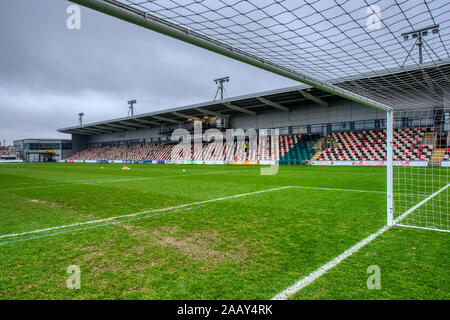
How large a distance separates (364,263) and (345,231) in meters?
1.23

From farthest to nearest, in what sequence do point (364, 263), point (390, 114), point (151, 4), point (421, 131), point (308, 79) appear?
point (421, 131) → point (308, 79) → point (390, 114) → point (151, 4) → point (364, 263)

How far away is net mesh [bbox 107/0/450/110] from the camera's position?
4.04 m

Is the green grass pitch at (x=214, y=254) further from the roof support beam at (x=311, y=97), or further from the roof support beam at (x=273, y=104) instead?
the roof support beam at (x=273, y=104)

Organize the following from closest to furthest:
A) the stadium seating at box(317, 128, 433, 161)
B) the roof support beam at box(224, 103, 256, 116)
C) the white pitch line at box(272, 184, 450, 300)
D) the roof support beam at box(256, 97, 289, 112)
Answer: the white pitch line at box(272, 184, 450, 300) < the stadium seating at box(317, 128, 433, 161) < the roof support beam at box(256, 97, 289, 112) < the roof support beam at box(224, 103, 256, 116)

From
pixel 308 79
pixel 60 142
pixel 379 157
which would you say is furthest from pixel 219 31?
pixel 60 142

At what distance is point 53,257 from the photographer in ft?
10.2

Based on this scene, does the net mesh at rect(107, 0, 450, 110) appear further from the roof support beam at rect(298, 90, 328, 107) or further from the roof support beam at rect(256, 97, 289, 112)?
the roof support beam at rect(256, 97, 289, 112)

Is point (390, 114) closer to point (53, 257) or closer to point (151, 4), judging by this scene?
point (151, 4)

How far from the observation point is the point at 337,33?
4793 mm

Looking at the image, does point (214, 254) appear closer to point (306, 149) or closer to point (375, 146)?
point (375, 146)

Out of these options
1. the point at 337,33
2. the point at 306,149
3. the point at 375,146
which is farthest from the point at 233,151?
the point at 337,33

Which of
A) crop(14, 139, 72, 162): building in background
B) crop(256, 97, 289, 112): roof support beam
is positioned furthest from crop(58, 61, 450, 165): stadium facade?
crop(14, 139, 72, 162): building in background

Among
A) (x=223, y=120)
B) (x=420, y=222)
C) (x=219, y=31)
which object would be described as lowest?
(x=420, y=222)
